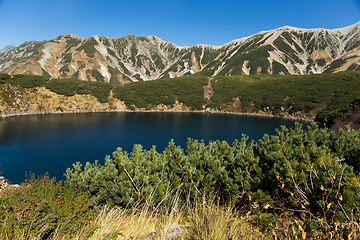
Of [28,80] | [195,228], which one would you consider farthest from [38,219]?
[28,80]

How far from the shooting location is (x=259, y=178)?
699cm

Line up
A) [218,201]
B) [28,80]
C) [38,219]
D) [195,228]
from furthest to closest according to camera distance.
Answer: [28,80] < [218,201] < [38,219] < [195,228]

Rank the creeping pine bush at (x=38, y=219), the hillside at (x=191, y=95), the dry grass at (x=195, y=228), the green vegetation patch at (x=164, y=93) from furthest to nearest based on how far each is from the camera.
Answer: the green vegetation patch at (x=164, y=93) < the hillside at (x=191, y=95) < the creeping pine bush at (x=38, y=219) < the dry grass at (x=195, y=228)

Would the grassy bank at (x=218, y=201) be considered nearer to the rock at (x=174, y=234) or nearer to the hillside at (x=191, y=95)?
the rock at (x=174, y=234)

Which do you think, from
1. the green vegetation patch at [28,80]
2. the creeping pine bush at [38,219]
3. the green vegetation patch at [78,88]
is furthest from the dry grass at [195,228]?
the green vegetation patch at [28,80]

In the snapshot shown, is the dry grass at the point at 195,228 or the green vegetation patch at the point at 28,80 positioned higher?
the green vegetation patch at the point at 28,80

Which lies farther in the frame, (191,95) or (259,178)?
(191,95)

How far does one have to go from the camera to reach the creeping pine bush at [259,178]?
15.6 feet

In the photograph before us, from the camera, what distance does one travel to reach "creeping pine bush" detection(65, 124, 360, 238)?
4.77m

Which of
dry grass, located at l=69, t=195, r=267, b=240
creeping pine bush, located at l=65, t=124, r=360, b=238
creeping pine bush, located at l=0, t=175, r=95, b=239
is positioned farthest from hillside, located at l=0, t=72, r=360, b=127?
creeping pine bush, located at l=0, t=175, r=95, b=239

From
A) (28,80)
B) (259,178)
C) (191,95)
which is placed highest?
(28,80)

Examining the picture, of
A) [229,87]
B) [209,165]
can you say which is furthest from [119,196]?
[229,87]

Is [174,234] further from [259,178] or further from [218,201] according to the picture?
[259,178]

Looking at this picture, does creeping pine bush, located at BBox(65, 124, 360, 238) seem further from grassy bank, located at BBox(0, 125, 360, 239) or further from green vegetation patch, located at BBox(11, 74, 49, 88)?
green vegetation patch, located at BBox(11, 74, 49, 88)
